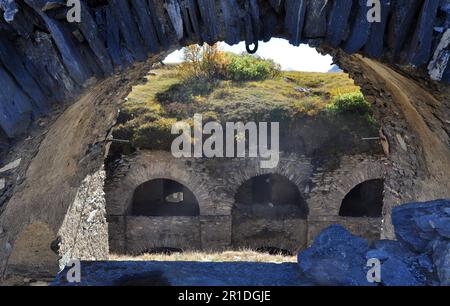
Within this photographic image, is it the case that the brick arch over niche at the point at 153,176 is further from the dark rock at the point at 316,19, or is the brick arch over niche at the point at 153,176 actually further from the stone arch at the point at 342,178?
the dark rock at the point at 316,19

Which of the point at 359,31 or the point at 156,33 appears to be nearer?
the point at 359,31

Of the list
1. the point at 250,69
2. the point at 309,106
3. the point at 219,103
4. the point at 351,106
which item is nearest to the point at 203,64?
the point at 250,69

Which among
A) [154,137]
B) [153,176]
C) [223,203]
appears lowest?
[223,203]

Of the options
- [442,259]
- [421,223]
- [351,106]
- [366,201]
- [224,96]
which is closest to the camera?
[442,259]

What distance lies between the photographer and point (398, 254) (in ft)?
6.09

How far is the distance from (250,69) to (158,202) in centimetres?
670

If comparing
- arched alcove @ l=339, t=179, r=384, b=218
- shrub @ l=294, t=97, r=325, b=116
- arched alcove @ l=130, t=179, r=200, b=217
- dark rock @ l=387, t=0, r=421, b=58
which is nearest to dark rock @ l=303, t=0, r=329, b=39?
dark rock @ l=387, t=0, r=421, b=58

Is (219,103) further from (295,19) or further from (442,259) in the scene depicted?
(442,259)

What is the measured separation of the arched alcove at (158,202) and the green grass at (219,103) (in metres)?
2.20

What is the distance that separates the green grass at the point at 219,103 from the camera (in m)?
10.7

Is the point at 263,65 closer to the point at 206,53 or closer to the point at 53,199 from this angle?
the point at 206,53

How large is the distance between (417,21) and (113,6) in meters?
2.11

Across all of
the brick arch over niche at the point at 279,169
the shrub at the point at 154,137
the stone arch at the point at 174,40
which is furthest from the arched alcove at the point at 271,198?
the stone arch at the point at 174,40

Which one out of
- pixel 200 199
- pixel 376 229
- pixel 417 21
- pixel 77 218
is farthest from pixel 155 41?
pixel 376 229
